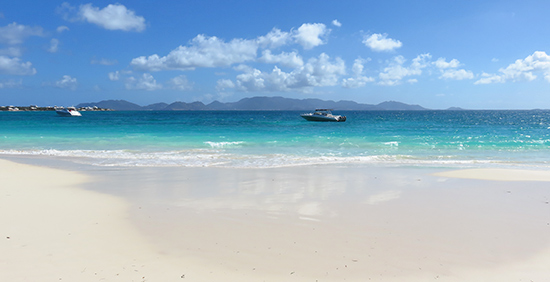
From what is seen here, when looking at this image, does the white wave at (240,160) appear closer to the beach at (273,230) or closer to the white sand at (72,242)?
the beach at (273,230)

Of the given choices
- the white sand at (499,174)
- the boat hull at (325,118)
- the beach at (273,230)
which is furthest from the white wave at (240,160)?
the boat hull at (325,118)

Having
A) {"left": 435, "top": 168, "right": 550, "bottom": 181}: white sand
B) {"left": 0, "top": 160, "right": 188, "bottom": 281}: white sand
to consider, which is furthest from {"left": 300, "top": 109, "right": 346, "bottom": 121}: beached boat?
{"left": 0, "top": 160, "right": 188, "bottom": 281}: white sand

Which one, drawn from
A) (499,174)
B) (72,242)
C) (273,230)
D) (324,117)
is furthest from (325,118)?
(72,242)

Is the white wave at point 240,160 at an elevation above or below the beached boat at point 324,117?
below

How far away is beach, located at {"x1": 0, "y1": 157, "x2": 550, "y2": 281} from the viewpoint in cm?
482

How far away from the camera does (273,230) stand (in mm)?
6289

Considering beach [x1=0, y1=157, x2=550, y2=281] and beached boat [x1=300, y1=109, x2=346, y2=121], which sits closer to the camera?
beach [x1=0, y1=157, x2=550, y2=281]

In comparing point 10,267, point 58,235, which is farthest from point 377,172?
point 10,267

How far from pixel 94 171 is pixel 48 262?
8.82 meters

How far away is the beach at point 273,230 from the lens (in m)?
4.82

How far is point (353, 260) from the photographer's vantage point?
5109 millimetres

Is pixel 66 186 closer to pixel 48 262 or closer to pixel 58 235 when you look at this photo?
pixel 58 235

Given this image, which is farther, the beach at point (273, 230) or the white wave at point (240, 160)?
the white wave at point (240, 160)

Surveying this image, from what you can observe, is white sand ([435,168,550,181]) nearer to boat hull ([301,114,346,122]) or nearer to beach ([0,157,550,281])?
beach ([0,157,550,281])
